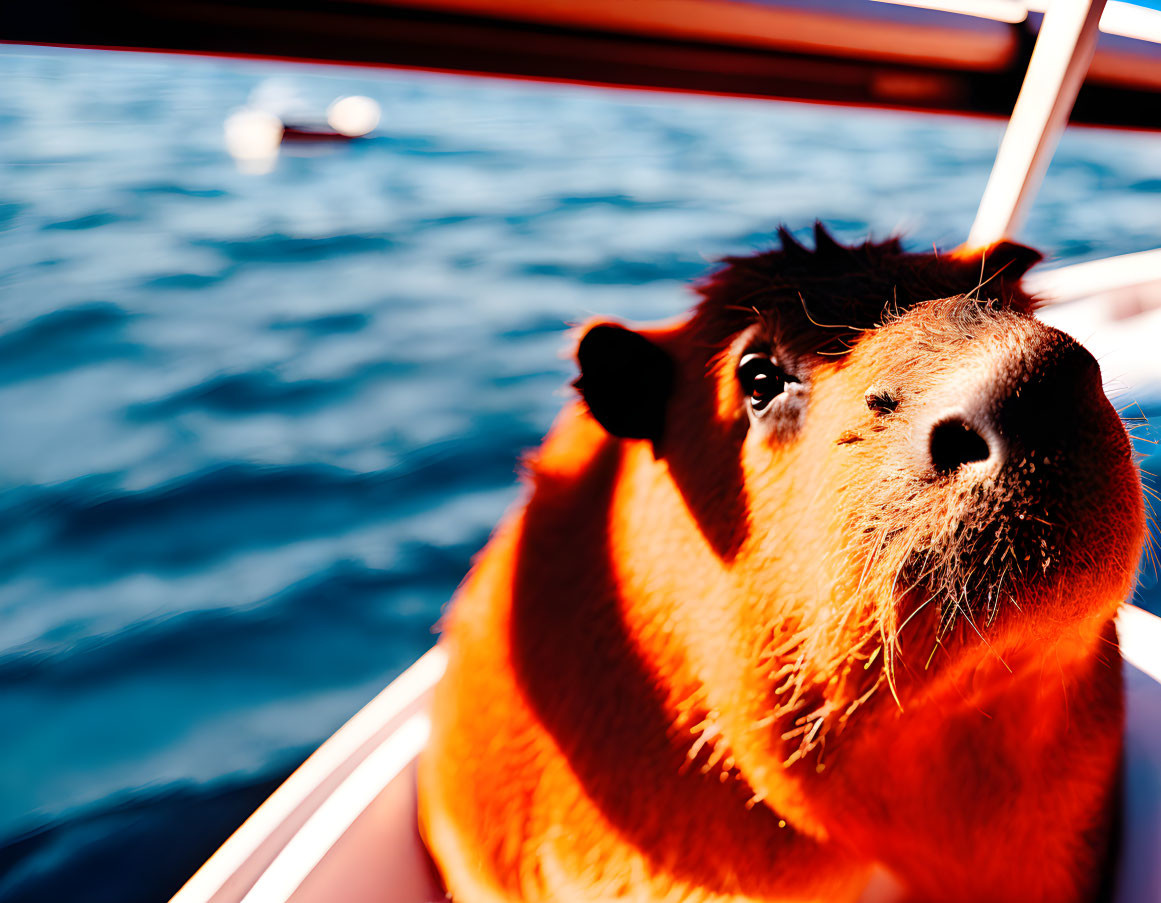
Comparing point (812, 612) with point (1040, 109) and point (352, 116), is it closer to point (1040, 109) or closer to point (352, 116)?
point (1040, 109)

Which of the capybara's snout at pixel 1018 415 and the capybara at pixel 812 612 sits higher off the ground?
the capybara's snout at pixel 1018 415

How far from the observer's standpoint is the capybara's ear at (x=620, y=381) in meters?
0.53

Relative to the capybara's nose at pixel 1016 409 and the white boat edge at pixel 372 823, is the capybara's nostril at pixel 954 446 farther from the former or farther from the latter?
the white boat edge at pixel 372 823

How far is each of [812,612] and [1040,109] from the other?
751 millimetres

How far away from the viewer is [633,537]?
21.4 inches

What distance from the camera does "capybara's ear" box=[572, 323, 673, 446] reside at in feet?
1.73

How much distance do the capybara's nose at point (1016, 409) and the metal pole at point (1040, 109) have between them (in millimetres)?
333

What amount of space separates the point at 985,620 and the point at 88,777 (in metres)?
1.10

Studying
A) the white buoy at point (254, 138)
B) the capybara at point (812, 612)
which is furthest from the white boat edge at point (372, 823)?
the white buoy at point (254, 138)

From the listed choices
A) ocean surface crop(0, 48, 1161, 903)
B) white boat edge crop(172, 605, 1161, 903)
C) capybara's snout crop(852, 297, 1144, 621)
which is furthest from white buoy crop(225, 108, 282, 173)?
capybara's snout crop(852, 297, 1144, 621)

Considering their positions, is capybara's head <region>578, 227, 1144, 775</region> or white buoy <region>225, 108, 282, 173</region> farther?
white buoy <region>225, 108, 282, 173</region>

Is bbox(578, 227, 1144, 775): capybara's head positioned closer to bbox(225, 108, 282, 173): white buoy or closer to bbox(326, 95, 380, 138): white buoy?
bbox(225, 108, 282, 173): white buoy

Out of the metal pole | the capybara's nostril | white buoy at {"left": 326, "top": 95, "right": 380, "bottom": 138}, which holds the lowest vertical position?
white buoy at {"left": 326, "top": 95, "right": 380, "bottom": 138}

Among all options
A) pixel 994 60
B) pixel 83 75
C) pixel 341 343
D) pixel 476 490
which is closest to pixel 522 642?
pixel 994 60
